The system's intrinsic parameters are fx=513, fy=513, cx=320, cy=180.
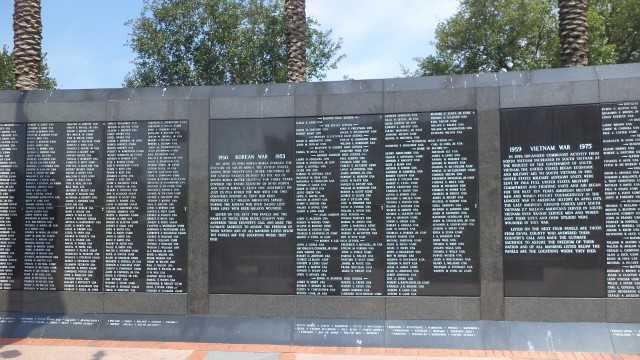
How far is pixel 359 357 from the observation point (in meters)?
8.06

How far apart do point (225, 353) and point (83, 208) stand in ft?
12.6

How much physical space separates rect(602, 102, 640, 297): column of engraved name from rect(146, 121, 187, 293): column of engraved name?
7.20 metres

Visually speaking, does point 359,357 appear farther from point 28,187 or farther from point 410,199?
point 28,187

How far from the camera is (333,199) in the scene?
9.02 metres

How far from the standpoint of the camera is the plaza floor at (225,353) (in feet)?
26.2

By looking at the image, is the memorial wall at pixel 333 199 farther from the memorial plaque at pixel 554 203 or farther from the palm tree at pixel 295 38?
the palm tree at pixel 295 38

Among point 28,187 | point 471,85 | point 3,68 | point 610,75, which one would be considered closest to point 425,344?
point 471,85

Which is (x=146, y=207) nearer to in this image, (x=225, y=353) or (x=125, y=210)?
(x=125, y=210)

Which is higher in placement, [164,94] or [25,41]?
[25,41]

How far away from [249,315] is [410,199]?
136 inches

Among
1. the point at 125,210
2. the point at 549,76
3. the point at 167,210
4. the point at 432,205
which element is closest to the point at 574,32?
the point at 549,76

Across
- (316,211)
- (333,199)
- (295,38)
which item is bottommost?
(316,211)

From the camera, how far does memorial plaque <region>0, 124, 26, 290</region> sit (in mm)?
9586

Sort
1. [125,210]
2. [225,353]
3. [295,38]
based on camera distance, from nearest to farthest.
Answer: [225,353] < [125,210] < [295,38]
